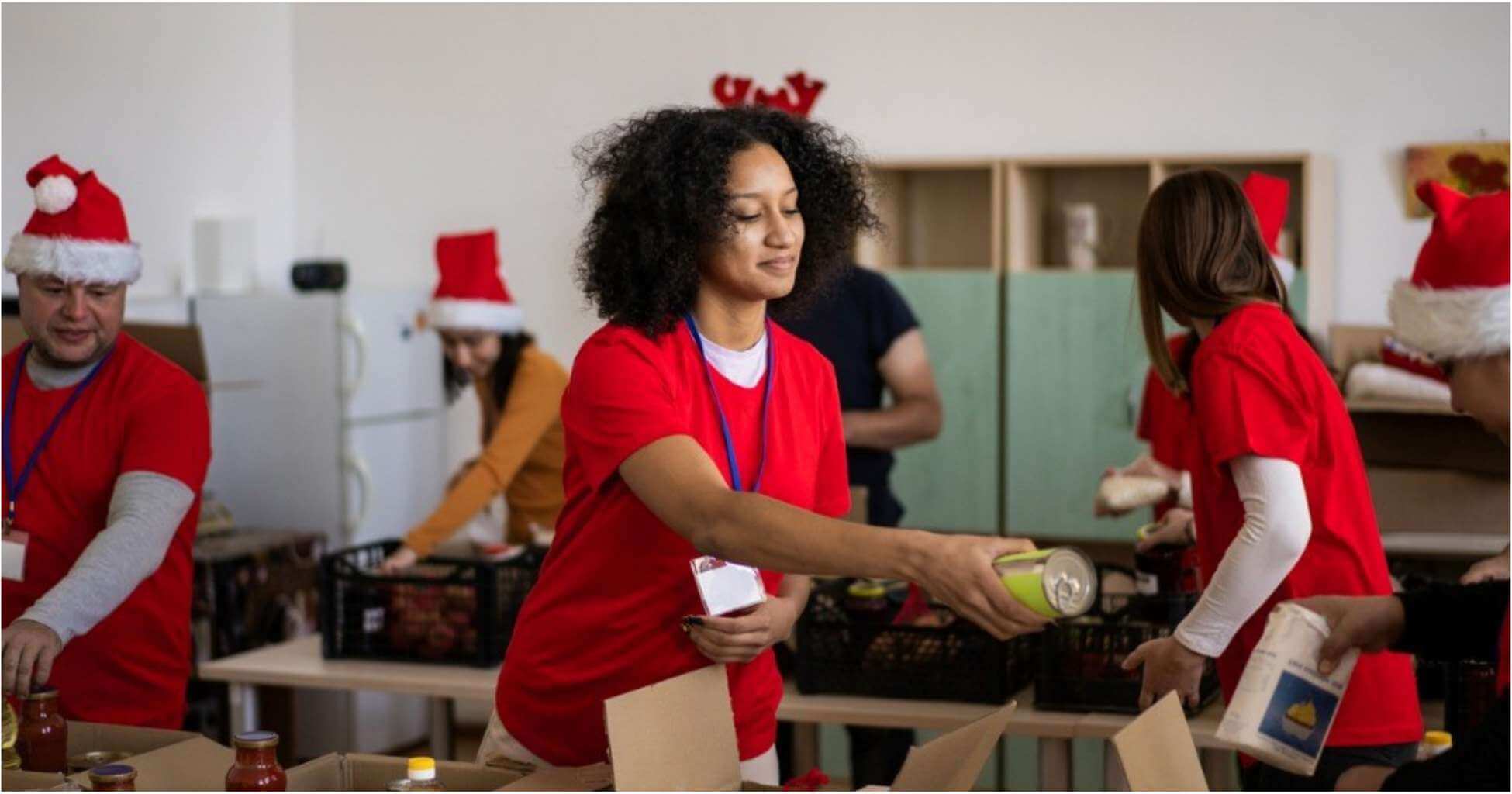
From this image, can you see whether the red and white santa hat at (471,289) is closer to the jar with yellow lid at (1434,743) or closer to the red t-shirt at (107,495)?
the red t-shirt at (107,495)

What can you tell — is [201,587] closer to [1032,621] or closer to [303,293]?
[303,293]

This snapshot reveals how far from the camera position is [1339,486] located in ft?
6.99

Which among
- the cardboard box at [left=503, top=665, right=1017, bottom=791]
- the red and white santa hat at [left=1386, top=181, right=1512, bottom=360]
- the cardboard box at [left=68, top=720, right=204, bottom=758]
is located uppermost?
the red and white santa hat at [left=1386, top=181, right=1512, bottom=360]

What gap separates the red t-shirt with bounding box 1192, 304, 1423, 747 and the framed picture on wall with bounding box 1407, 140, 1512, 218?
2730mm

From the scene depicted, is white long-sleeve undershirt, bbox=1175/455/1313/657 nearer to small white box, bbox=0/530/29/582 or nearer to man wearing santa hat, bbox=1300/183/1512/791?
man wearing santa hat, bbox=1300/183/1512/791

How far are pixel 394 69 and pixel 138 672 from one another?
366cm

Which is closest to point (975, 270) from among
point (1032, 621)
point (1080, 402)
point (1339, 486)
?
point (1080, 402)

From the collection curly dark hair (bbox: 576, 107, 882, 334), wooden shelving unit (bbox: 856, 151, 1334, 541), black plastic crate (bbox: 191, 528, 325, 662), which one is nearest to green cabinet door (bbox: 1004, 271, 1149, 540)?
wooden shelving unit (bbox: 856, 151, 1334, 541)

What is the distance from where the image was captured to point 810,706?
109 inches

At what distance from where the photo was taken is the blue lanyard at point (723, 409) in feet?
6.08

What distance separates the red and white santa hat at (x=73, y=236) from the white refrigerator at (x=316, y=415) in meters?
2.30

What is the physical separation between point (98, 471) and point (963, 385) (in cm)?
295

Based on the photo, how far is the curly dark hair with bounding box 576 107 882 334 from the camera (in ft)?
6.19

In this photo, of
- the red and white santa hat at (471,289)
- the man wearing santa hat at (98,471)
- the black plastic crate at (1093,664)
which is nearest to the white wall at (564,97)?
the red and white santa hat at (471,289)
